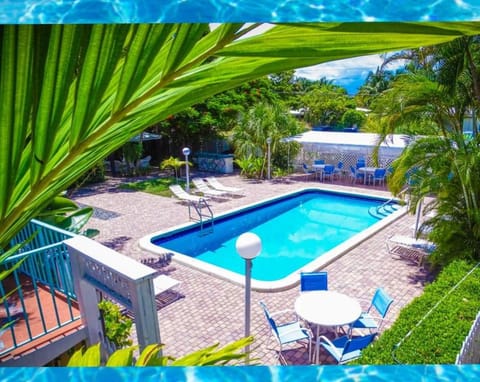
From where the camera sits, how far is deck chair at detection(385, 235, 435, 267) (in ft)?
30.9

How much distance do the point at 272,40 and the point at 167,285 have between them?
288 inches

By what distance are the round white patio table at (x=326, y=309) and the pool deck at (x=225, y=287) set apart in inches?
25.3

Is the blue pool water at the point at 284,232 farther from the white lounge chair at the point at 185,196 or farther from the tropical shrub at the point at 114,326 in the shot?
the tropical shrub at the point at 114,326

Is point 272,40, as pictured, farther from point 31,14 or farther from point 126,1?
point 31,14

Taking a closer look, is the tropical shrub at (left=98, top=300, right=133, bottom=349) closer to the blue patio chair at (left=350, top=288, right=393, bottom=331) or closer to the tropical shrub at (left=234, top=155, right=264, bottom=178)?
the blue patio chair at (left=350, top=288, right=393, bottom=331)

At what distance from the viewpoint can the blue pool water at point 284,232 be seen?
11.5 m

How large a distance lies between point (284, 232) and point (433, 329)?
9.09 m

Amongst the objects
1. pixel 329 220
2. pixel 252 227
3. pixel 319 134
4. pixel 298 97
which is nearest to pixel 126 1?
pixel 252 227

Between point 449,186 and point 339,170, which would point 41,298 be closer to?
point 449,186

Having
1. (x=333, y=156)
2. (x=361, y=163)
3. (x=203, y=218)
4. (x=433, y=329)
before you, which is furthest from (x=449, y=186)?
(x=333, y=156)

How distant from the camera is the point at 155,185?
1900cm

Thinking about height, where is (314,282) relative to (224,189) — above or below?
below

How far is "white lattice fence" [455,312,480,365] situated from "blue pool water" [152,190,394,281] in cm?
586

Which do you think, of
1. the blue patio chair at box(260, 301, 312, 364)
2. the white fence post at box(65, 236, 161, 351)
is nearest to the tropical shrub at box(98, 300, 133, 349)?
the white fence post at box(65, 236, 161, 351)
